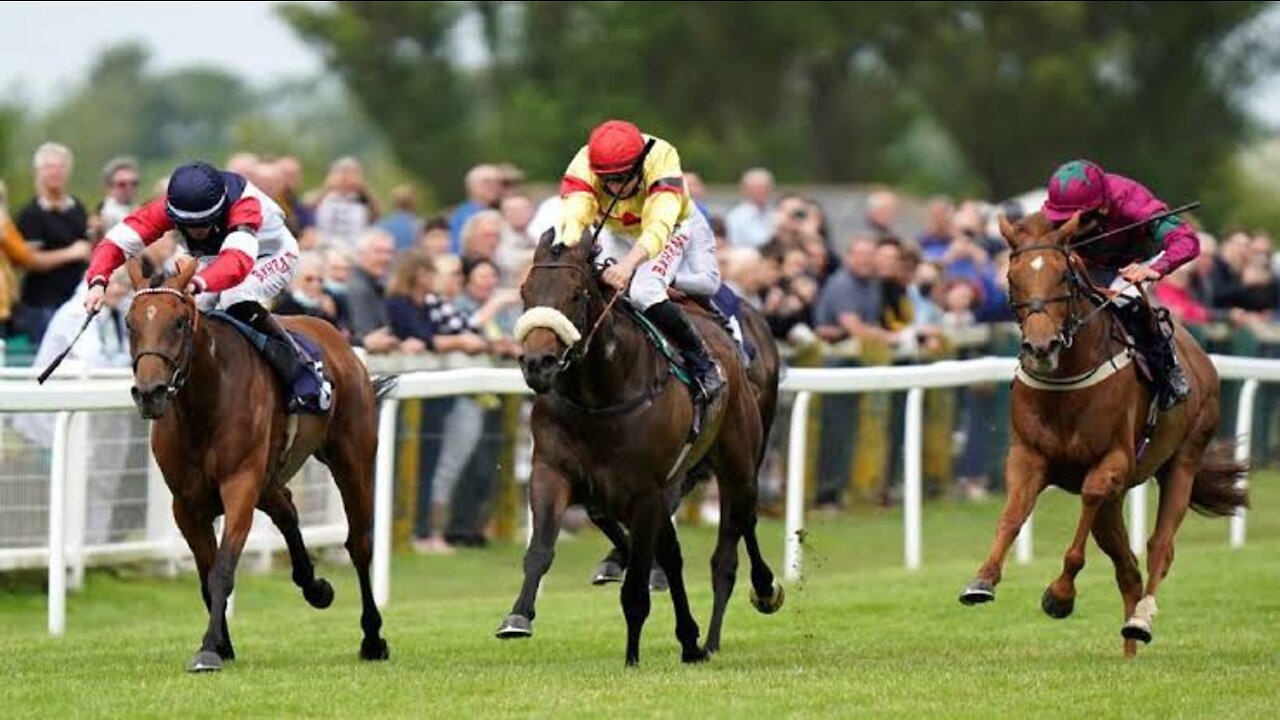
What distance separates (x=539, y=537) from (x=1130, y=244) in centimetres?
293

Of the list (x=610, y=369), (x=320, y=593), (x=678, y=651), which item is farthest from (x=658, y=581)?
(x=610, y=369)

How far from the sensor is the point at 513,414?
1574 cm

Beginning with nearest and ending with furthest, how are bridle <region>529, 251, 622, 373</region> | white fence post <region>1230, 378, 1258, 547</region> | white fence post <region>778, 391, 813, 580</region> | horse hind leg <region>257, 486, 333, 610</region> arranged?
1. bridle <region>529, 251, 622, 373</region>
2. horse hind leg <region>257, 486, 333, 610</region>
3. white fence post <region>778, 391, 813, 580</region>
4. white fence post <region>1230, 378, 1258, 547</region>

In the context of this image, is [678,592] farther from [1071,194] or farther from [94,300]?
[94,300]

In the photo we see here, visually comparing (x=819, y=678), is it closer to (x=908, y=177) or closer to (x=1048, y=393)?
(x=1048, y=393)

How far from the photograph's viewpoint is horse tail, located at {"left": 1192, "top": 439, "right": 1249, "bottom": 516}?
12.3 m

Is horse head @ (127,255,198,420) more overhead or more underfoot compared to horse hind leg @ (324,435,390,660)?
more overhead

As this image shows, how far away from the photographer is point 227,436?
419 inches

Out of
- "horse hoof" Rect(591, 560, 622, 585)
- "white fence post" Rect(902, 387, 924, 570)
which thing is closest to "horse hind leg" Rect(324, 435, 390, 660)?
"horse hoof" Rect(591, 560, 622, 585)

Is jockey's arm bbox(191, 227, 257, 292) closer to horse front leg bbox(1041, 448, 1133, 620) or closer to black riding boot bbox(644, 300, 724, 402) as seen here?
black riding boot bbox(644, 300, 724, 402)

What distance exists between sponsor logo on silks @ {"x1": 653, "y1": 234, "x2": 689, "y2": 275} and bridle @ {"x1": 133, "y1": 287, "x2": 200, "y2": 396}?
1.72 m

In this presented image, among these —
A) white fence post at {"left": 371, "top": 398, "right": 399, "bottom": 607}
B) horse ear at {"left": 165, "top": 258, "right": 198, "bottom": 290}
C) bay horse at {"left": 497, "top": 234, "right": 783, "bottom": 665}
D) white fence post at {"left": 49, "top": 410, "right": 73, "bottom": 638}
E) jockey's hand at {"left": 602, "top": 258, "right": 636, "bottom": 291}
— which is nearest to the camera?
bay horse at {"left": 497, "top": 234, "right": 783, "bottom": 665}

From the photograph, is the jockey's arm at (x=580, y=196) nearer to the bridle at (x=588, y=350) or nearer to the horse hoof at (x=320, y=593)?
the bridle at (x=588, y=350)

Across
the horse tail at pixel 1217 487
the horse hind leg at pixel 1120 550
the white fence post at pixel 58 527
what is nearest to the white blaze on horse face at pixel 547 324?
the horse hind leg at pixel 1120 550
